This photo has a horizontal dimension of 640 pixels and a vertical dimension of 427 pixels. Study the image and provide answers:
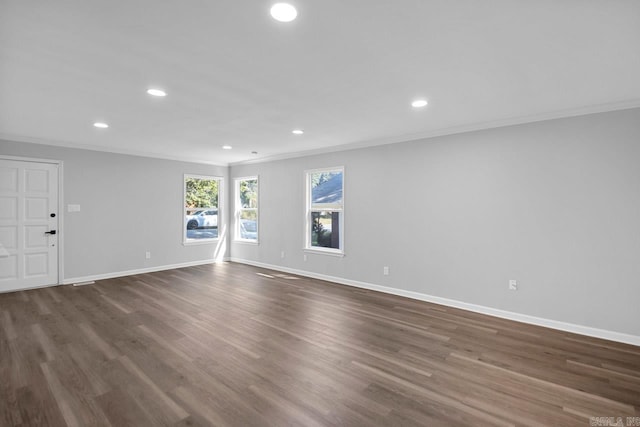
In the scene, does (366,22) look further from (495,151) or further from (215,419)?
(495,151)

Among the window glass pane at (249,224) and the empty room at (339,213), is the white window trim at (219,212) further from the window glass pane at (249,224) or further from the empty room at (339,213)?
the empty room at (339,213)

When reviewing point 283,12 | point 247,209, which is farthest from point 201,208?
point 283,12

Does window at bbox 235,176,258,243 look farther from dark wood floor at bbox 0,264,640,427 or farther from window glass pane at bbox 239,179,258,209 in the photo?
dark wood floor at bbox 0,264,640,427

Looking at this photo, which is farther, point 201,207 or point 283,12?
point 201,207

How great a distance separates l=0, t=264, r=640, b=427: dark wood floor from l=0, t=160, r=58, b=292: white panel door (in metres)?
0.89

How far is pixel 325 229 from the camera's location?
19.6 feet

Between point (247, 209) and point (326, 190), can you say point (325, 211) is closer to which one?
point (326, 190)

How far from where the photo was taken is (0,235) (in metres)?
4.84

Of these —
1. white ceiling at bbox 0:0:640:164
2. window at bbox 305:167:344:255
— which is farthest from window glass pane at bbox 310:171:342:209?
white ceiling at bbox 0:0:640:164

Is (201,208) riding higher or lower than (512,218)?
higher

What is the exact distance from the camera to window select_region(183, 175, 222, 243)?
7.13 meters

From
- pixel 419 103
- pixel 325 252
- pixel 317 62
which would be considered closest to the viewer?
pixel 317 62

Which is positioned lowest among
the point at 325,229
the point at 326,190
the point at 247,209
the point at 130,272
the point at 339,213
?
the point at 130,272

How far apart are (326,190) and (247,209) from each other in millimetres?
2477
